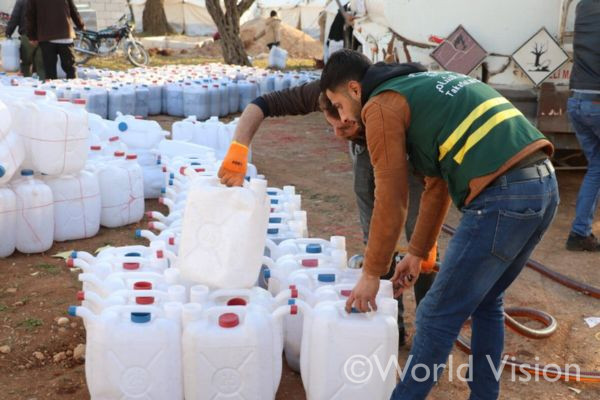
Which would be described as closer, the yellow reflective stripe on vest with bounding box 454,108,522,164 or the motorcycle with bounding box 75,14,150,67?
the yellow reflective stripe on vest with bounding box 454,108,522,164

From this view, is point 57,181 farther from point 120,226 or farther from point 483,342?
point 483,342

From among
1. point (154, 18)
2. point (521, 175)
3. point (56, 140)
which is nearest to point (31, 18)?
point (56, 140)

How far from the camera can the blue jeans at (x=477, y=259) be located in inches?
91.4

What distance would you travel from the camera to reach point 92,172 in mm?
5293

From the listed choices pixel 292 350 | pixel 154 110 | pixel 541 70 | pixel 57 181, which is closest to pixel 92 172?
pixel 57 181

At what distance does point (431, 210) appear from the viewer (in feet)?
8.79

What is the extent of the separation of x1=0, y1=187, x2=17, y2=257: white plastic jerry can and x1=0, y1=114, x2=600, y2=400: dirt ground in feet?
0.28

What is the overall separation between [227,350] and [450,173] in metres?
1.12

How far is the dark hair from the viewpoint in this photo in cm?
251

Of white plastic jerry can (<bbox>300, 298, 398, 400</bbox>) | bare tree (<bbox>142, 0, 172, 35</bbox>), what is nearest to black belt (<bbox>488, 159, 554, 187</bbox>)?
white plastic jerry can (<bbox>300, 298, 398, 400</bbox>)

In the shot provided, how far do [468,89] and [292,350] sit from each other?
1587mm

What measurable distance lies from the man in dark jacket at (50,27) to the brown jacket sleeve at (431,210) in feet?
26.8

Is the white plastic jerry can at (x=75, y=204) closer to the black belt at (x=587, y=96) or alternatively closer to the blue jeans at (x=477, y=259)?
the blue jeans at (x=477, y=259)

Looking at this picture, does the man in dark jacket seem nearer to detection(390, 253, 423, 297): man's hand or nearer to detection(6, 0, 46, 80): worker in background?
detection(6, 0, 46, 80): worker in background
